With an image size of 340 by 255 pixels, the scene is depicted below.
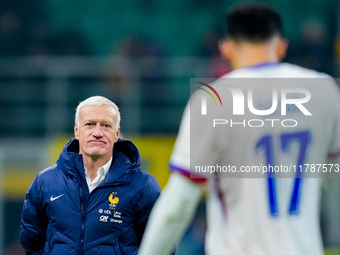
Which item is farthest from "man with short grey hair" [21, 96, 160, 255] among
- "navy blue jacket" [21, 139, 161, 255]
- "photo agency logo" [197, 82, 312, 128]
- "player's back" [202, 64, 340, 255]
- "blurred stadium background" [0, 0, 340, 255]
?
"blurred stadium background" [0, 0, 340, 255]

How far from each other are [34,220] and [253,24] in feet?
6.71

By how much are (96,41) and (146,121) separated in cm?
244

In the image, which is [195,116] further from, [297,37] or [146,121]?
[297,37]

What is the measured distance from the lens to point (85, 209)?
4766 millimetres

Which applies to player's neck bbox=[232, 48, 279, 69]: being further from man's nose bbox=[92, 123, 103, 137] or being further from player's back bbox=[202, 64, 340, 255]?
man's nose bbox=[92, 123, 103, 137]

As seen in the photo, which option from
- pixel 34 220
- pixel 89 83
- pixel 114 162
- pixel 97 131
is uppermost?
pixel 97 131

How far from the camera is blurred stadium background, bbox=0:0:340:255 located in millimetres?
12188

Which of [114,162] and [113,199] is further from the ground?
[114,162]

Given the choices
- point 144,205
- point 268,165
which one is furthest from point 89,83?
point 268,165

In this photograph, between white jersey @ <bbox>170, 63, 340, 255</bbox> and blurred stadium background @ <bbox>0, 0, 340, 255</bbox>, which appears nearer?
white jersey @ <bbox>170, 63, 340, 255</bbox>

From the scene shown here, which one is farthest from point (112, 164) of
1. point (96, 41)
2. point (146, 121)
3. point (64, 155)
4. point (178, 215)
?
point (96, 41)

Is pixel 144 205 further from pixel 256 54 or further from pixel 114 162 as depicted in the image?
pixel 256 54

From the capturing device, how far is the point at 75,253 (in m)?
4.68

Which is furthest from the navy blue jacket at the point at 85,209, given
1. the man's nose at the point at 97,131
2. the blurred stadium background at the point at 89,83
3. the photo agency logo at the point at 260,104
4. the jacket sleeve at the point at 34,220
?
the blurred stadium background at the point at 89,83
